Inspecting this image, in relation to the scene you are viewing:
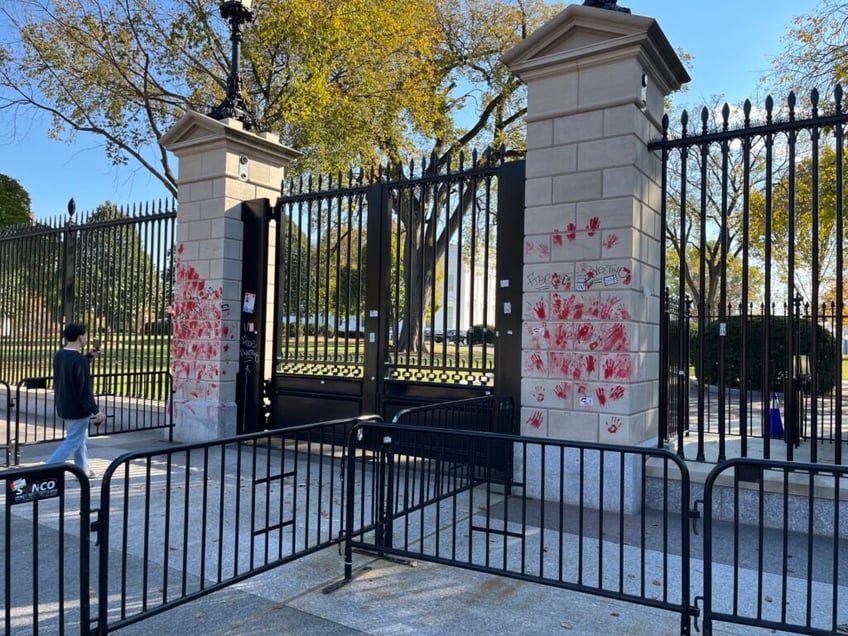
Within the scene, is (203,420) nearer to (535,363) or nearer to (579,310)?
(535,363)

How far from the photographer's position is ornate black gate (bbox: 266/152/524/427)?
7043 mm

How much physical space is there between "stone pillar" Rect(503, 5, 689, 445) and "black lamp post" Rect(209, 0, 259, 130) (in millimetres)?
4361

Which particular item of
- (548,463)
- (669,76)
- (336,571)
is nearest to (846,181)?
(669,76)

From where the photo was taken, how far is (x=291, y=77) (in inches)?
540

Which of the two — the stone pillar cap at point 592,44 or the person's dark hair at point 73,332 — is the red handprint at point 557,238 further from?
the person's dark hair at point 73,332

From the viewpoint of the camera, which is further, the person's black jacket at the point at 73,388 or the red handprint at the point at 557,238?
the person's black jacket at the point at 73,388

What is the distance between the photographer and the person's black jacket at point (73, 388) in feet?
21.4

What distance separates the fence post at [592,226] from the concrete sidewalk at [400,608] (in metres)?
2.08

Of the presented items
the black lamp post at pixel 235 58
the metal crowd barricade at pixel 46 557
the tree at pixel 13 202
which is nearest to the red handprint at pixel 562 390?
the metal crowd barricade at pixel 46 557

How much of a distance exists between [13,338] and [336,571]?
1204cm

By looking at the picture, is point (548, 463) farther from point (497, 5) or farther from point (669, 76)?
point (497, 5)

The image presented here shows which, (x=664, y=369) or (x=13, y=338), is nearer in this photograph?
(x=664, y=369)

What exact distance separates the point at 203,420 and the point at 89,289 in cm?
442

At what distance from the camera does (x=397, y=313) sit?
25.8 ft
